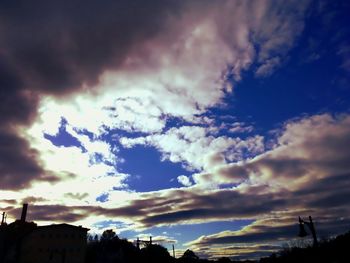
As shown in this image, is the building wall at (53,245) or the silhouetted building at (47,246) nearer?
the building wall at (53,245)

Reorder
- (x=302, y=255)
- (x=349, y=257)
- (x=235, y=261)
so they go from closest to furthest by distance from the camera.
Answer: (x=349, y=257)
(x=302, y=255)
(x=235, y=261)

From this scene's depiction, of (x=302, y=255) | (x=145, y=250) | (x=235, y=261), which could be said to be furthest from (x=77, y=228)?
(x=235, y=261)

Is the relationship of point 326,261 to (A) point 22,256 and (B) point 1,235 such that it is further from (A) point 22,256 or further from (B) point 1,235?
(B) point 1,235

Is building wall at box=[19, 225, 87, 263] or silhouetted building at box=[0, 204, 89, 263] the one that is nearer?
building wall at box=[19, 225, 87, 263]

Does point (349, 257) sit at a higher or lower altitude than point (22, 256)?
lower

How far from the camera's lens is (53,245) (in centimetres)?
6200

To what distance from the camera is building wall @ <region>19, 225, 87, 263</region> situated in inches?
2397

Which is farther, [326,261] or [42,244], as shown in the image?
[42,244]

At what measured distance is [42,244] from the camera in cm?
6212

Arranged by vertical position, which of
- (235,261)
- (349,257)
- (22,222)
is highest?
(22,222)

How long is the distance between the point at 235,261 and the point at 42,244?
2181 inches

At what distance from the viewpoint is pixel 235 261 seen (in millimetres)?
96000

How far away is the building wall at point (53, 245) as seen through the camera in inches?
2397

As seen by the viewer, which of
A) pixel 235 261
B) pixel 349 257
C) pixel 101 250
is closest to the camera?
pixel 349 257
